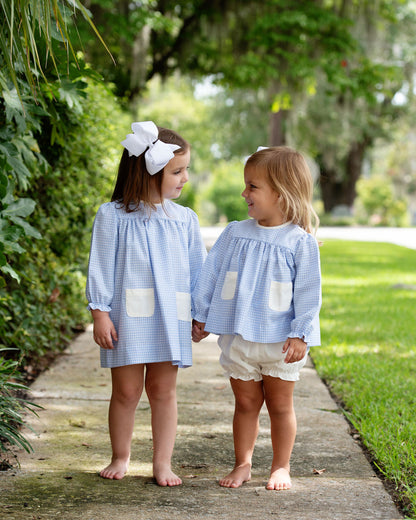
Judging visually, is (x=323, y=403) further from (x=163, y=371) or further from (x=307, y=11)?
(x=307, y=11)

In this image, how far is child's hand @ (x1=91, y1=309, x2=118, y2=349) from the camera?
8.66 ft

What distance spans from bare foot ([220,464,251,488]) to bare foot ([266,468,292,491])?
10cm

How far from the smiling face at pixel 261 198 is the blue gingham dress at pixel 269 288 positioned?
0.05 metres

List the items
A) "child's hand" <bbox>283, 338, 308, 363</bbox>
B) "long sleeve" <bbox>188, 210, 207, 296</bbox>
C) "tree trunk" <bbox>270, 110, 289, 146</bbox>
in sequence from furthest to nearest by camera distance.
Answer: "tree trunk" <bbox>270, 110, 289, 146</bbox> → "long sleeve" <bbox>188, 210, 207, 296</bbox> → "child's hand" <bbox>283, 338, 308, 363</bbox>

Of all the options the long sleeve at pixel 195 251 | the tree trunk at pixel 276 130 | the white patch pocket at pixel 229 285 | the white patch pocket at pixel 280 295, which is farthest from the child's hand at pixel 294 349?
the tree trunk at pixel 276 130

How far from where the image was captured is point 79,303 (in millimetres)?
5590

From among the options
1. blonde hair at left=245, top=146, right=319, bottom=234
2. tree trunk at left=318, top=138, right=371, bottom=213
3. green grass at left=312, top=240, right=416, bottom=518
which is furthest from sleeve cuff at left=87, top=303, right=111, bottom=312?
tree trunk at left=318, top=138, right=371, bottom=213

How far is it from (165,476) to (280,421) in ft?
1.70

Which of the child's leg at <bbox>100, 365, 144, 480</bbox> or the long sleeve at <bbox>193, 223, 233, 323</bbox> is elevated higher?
the long sleeve at <bbox>193, 223, 233, 323</bbox>

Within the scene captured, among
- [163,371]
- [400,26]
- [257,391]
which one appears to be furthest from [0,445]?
[400,26]

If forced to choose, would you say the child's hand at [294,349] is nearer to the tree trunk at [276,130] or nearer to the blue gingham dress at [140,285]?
the blue gingham dress at [140,285]

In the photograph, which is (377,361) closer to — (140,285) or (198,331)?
(198,331)

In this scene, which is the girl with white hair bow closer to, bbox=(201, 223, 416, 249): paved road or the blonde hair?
the blonde hair

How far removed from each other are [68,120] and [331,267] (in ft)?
27.0
